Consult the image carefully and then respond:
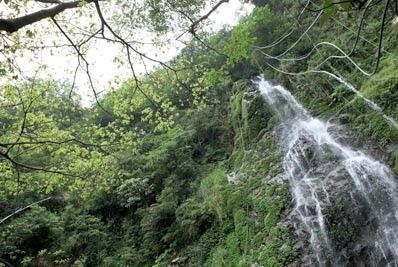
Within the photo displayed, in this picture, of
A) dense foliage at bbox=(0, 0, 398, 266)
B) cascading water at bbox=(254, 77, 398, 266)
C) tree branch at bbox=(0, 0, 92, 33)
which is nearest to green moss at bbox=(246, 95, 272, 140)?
dense foliage at bbox=(0, 0, 398, 266)

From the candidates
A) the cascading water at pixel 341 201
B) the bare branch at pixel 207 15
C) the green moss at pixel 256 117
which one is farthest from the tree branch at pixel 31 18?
the green moss at pixel 256 117

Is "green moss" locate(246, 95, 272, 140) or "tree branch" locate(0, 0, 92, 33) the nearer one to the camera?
"tree branch" locate(0, 0, 92, 33)

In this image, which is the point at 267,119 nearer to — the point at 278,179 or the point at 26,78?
the point at 278,179

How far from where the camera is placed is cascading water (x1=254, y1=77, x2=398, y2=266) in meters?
6.15

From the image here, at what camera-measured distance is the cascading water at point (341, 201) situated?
6.15 metres

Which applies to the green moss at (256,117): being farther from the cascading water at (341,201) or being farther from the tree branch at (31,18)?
the tree branch at (31,18)

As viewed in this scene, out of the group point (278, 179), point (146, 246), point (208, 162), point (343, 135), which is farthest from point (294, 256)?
point (208, 162)

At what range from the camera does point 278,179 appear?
8.44m

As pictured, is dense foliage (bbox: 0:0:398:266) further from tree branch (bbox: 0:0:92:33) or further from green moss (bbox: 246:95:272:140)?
tree branch (bbox: 0:0:92:33)

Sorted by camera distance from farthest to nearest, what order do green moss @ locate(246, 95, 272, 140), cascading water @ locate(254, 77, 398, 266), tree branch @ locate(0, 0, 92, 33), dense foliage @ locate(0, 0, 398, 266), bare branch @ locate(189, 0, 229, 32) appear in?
green moss @ locate(246, 95, 272, 140)
dense foliage @ locate(0, 0, 398, 266)
cascading water @ locate(254, 77, 398, 266)
bare branch @ locate(189, 0, 229, 32)
tree branch @ locate(0, 0, 92, 33)

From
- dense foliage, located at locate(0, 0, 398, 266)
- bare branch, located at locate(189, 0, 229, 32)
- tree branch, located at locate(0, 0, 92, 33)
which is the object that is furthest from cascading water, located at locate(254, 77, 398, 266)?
tree branch, located at locate(0, 0, 92, 33)

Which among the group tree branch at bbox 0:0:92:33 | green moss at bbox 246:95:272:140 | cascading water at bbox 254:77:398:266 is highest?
green moss at bbox 246:95:272:140

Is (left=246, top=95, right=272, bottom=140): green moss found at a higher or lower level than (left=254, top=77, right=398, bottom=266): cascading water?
higher

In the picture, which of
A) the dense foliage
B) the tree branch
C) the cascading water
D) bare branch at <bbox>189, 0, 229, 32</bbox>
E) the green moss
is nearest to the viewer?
the tree branch
